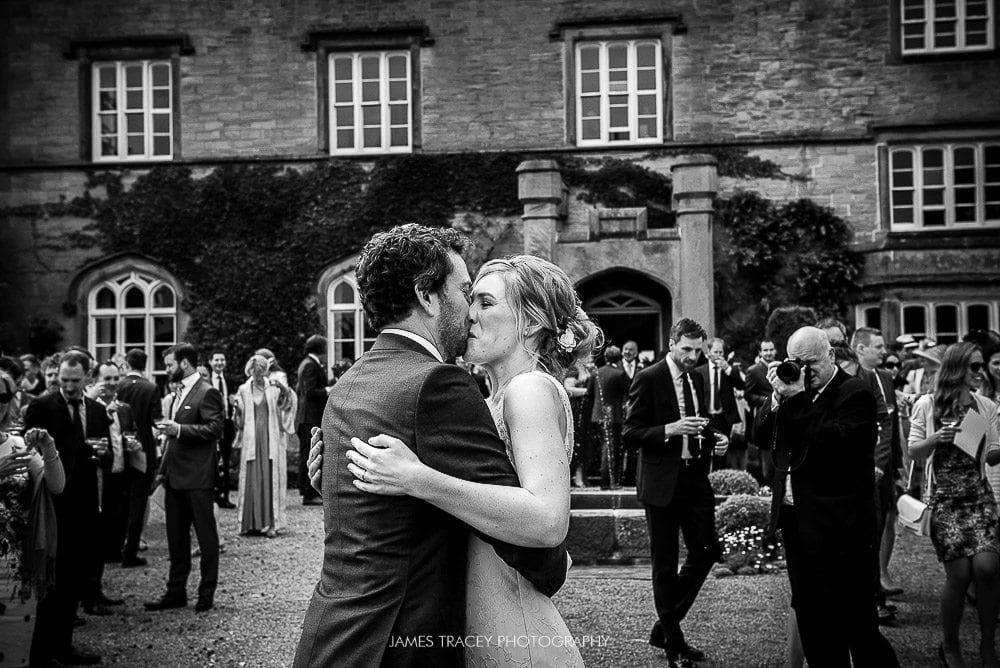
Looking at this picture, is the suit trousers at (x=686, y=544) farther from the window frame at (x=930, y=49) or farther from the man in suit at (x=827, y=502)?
the window frame at (x=930, y=49)

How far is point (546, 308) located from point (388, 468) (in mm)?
835

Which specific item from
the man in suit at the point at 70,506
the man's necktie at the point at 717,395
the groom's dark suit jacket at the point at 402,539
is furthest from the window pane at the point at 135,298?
the groom's dark suit jacket at the point at 402,539

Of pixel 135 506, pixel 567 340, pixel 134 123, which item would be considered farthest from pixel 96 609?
pixel 134 123

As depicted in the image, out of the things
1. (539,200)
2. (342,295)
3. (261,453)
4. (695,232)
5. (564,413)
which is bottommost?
(261,453)

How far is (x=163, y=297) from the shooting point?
20406 mm

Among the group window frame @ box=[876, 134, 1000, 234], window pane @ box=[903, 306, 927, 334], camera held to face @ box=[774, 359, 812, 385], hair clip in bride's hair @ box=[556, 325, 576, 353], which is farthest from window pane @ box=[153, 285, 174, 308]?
hair clip in bride's hair @ box=[556, 325, 576, 353]

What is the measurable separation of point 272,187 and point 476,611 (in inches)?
700

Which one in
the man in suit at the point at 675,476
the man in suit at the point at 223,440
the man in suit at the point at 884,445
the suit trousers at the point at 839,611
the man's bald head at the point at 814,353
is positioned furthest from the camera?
the man in suit at the point at 223,440

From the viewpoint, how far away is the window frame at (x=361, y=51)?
65.0 feet

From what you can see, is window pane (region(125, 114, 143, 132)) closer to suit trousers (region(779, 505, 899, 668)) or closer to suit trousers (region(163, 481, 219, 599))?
suit trousers (region(163, 481, 219, 599))

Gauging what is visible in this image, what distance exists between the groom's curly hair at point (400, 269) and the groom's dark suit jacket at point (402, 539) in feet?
0.56

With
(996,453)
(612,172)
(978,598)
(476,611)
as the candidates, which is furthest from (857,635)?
(612,172)

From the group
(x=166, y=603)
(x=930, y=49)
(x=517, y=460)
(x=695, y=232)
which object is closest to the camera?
(x=517, y=460)

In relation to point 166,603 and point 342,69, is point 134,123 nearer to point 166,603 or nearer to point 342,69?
point 342,69
